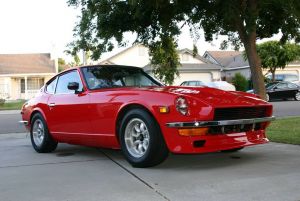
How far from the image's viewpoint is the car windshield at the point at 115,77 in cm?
733

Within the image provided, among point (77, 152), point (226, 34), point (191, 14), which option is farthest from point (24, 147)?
point (226, 34)

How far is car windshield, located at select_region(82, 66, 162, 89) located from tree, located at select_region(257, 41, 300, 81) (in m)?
32.5

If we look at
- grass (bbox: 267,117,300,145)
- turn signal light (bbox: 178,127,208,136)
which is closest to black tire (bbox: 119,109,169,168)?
turn signal light (bbox: 178,127,208,136)

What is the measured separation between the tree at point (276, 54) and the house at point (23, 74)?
19494 mm

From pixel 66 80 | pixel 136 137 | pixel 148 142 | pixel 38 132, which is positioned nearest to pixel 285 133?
pixel 136 137

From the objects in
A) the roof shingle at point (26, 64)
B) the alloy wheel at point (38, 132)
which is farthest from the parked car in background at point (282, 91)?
the roof shingle at point (26, 64)

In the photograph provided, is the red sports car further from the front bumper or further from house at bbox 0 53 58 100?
house at bbox 0 53 58 100

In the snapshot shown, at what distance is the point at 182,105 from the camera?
5809 mm

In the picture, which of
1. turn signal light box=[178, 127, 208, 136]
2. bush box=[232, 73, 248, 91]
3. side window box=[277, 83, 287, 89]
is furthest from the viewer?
bush box=[232, 73, 248, 91]

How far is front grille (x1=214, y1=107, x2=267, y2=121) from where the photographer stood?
5.93m

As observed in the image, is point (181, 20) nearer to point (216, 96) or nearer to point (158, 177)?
point (216, 96)

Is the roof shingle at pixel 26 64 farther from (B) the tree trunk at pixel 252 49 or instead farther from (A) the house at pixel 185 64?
(B) the tree trunk at pixel 252 49

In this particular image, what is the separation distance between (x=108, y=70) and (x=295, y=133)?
4233mm

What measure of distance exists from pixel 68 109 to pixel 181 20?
14.0 ft
